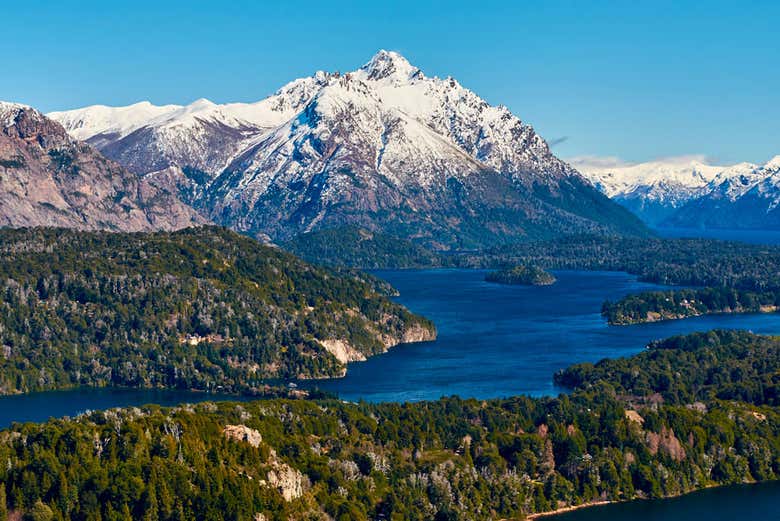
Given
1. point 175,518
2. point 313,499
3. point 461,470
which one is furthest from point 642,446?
point 175,518

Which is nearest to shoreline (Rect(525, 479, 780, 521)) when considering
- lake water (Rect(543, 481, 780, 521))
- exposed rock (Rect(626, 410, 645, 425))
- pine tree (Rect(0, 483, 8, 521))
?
lake water (Rect(543, 481, 780, 521))

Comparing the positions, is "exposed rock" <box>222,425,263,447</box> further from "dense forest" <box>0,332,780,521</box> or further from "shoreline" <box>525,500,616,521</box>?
"shoreline" <box>525,500,616,521</box>

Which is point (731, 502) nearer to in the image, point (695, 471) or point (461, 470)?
point (695, 471)

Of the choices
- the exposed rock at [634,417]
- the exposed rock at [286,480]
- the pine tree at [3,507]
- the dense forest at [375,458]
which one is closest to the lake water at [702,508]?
the dense forest at [375,458]

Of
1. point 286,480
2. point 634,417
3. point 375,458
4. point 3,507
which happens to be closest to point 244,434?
point 286,480

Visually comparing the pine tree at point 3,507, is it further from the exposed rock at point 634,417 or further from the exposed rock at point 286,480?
the exposed rock at point 634,417
